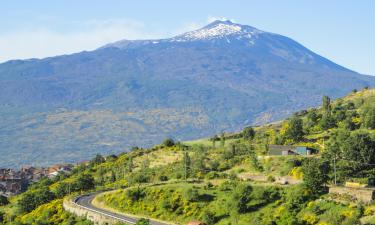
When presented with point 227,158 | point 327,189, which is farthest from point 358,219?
point 227,158

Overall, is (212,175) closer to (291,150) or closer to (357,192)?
(291,150)

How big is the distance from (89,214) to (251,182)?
21.1 meters

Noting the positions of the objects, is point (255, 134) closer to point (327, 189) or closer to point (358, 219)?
point (327, 189)

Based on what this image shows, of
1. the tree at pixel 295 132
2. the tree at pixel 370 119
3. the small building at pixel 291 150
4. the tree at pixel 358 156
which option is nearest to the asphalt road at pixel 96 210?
the tree at pixel 358 156

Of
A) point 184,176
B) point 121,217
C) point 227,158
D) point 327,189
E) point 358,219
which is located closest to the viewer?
point 358,219

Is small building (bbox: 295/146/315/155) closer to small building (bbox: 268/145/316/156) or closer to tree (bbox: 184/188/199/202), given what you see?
small building (bbox: 268/145/316/156)

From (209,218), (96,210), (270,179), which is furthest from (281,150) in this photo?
(209,218)

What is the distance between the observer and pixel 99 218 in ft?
248

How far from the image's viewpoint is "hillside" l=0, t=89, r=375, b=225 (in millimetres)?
66875

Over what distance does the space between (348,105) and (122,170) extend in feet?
170

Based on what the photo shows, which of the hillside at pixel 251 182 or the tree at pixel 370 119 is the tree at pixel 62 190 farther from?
the tree at pixel 370 119

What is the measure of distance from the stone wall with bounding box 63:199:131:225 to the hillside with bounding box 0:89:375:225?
1475 millimetres

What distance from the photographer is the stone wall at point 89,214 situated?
7382 cm

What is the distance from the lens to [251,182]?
82.8 metres
